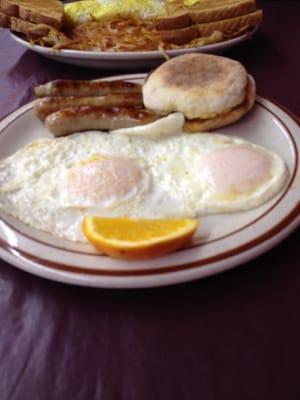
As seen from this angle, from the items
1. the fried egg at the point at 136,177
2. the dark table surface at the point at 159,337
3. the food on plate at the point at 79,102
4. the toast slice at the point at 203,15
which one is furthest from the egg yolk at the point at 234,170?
the toast slice at the point at 203,15

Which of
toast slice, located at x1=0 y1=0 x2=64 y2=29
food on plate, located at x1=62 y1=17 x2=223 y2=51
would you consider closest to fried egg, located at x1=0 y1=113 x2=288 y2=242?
food on plate, located at x1=62 y1=17 x2=223 y2=51

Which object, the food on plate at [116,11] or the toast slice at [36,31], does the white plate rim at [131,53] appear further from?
the food on plate at [116,11]

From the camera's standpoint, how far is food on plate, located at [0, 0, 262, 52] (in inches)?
79.7

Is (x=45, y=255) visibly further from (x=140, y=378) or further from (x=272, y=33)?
(x=272, y=33)

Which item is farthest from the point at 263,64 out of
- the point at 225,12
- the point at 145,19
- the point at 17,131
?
the point at 17,131

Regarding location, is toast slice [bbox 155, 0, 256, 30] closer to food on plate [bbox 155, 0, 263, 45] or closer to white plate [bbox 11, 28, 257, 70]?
food on plate [bbox 155, 0, 263, 45]

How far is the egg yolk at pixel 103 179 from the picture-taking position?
4.01ft

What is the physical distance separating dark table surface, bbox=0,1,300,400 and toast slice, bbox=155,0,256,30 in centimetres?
129

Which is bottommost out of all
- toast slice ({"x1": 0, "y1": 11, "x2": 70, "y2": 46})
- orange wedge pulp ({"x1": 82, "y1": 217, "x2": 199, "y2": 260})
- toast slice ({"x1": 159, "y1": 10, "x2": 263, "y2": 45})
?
toast slice ({"x1": 159, "y1": 10, "x2": 263, "y2": 45})

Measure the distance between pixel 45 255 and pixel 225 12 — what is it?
5.08ft

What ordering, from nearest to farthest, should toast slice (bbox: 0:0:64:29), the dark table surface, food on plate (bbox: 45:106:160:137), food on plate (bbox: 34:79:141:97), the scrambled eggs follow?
the dark table surface, food on plate (bbox: 45:106:160:137), food on plate (bbox: 34:79:141:97), toast slice (bbox: 0:0:64:29), the scrambled eggs

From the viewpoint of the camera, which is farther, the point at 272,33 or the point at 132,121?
the point at 272,33

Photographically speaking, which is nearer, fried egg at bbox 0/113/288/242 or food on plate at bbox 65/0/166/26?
fried egg at bbox 0/113/288/242

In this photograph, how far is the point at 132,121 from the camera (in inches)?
58.8
